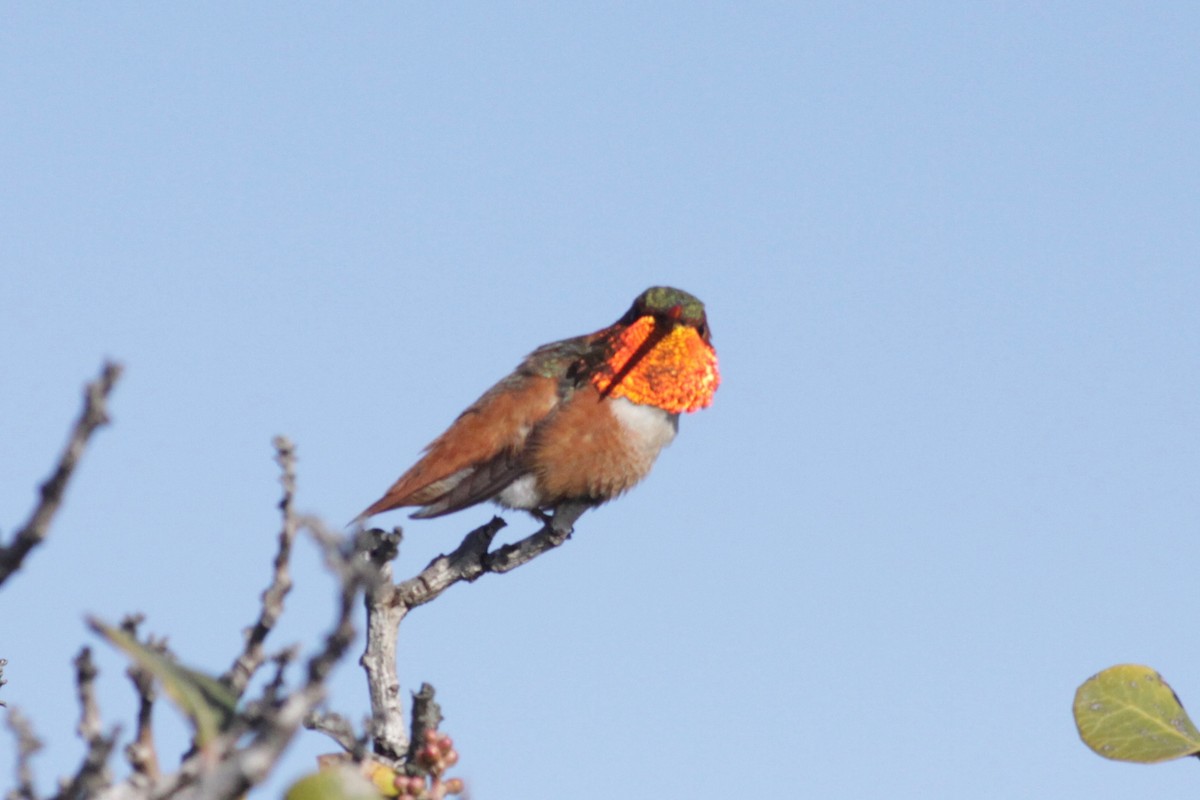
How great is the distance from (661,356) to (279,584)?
522 centimetres

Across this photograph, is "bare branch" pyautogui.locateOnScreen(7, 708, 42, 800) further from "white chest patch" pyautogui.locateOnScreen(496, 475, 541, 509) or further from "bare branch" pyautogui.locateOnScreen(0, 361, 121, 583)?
"white chest patch" pyautogui.locateOnScreen(496, 475, 541, 509)

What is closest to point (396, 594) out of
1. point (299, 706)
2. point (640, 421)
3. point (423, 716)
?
point (423, 716)

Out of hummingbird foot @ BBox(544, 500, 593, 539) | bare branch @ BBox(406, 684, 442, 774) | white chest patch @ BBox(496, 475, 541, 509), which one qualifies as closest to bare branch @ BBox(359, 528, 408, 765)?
bare branch @ BBox(406, 684, 442, 774)

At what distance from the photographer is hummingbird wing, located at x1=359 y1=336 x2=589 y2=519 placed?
6.56m

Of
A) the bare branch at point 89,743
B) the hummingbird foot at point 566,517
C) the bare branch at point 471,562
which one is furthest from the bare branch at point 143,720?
the hummingbird foot at point 566,517

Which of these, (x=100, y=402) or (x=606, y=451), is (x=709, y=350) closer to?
(x=606, y=451)

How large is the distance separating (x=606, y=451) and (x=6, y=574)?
5.30 metres

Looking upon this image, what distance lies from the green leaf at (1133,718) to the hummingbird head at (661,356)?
4.42m

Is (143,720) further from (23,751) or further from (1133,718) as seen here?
(1133,718)

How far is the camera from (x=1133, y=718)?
229 centimetres

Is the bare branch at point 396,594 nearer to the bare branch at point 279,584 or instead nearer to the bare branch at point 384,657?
the bare branch at point 384,657

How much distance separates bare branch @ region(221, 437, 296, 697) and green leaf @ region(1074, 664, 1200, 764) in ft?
4.07

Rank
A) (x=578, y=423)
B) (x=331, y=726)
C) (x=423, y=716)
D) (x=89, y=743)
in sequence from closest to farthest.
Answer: (x=89, y=743), (x=423, y=716), (x=331, y=726), (x=578, y=423)

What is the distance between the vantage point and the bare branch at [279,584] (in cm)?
152
